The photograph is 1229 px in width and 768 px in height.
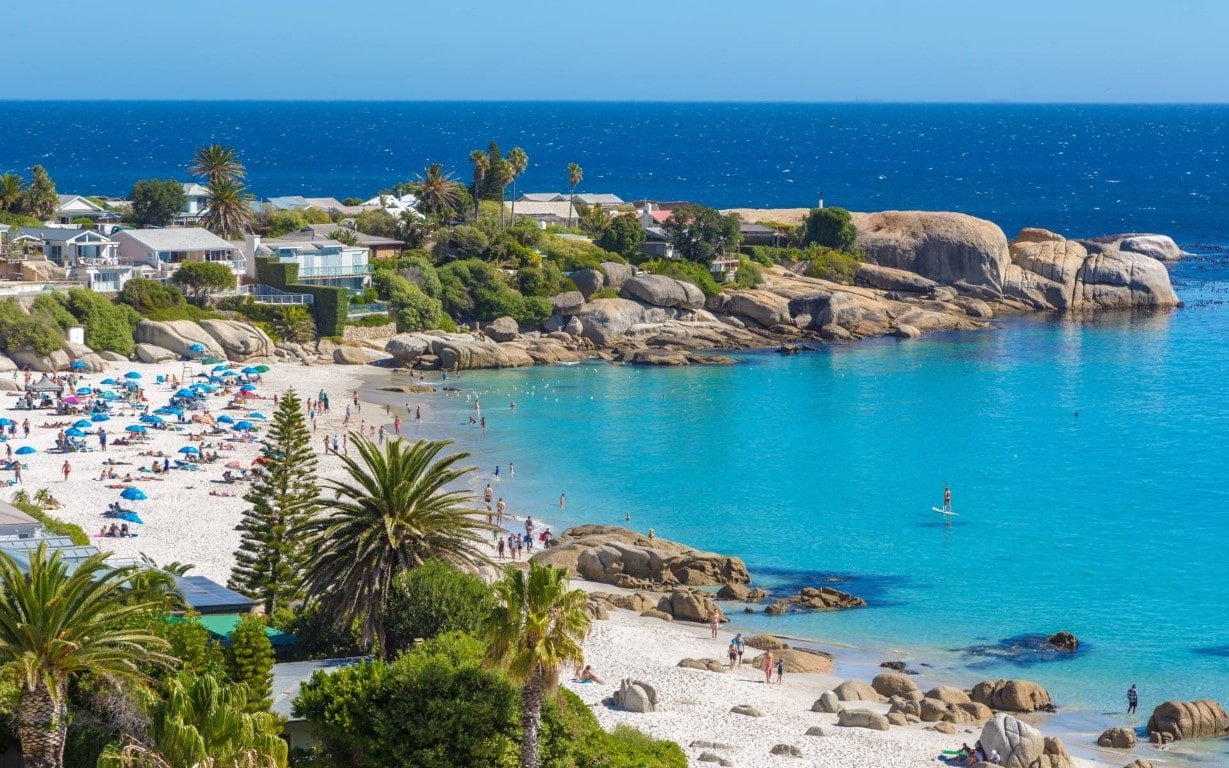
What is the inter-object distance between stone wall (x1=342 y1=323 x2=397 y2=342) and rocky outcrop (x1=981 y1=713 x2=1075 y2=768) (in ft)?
159

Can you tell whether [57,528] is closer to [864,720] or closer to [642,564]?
[642,564]

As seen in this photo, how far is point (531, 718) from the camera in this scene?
21250 mm

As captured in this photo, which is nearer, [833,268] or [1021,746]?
[1021,746]

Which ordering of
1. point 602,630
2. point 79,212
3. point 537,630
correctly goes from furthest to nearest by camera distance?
point 79,212 → point 602,630 → point 537,630

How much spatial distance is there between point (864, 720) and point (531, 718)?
36.0 feet

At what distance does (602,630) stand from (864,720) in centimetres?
778

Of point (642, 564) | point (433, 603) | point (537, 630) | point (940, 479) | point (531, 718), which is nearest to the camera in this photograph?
point (537, 630)

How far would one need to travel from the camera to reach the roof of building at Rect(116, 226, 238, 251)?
72000mm

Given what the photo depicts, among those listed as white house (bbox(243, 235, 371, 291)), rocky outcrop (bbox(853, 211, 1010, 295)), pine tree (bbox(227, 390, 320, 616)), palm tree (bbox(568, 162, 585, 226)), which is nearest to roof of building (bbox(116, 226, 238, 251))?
white house (bbox(243, 235, 371, 291))

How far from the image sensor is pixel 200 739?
57.7 ft

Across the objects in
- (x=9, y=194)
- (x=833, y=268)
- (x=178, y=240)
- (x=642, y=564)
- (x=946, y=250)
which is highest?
(x=9, y=194)

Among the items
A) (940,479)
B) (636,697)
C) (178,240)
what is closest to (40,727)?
(636,697)

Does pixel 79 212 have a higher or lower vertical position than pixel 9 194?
Answer: lower

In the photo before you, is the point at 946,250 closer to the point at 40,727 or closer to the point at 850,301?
the point at 850,301
